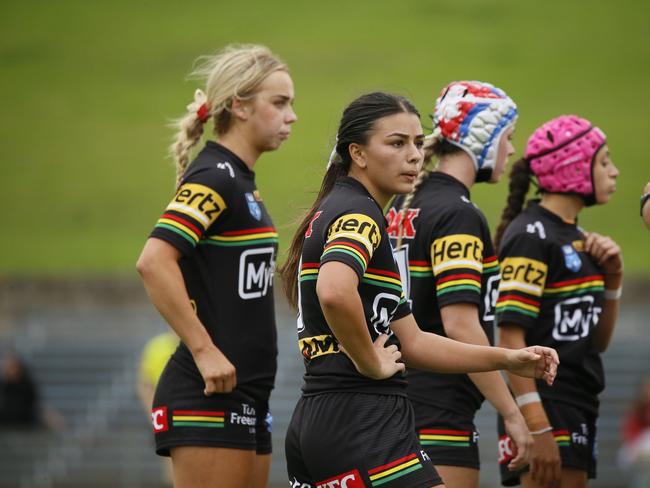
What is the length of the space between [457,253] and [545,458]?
1.15 metres

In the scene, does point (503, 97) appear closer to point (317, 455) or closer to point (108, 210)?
point (317, 455)

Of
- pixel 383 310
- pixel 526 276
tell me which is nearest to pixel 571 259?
pixel 526 276

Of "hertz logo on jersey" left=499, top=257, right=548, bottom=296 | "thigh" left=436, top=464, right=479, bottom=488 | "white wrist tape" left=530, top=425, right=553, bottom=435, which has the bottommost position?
"thigh" left=436, top=464, right=479, bottom=488

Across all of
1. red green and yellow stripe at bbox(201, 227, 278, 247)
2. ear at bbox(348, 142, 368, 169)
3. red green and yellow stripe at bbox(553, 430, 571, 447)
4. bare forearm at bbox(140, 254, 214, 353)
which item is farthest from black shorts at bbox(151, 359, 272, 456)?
red green and yellow stripe at bbox(553, 430, 571, 447)

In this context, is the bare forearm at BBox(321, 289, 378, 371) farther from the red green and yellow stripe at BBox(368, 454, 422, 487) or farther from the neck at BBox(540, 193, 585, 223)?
the neck at BBox(540, 193, 585, 223)

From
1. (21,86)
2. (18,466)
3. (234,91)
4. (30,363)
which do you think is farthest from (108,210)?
(234,91)

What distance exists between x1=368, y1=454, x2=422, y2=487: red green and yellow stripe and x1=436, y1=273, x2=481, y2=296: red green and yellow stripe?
3.80 ft

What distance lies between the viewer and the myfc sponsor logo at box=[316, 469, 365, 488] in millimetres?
4195

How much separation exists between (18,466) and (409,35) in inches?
597

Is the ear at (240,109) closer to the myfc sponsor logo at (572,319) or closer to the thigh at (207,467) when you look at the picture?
the thigh at (207,467)

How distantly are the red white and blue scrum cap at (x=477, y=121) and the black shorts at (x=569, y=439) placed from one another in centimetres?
127

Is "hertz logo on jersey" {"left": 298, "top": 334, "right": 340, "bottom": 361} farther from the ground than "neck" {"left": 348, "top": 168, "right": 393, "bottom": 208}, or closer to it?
closer to it

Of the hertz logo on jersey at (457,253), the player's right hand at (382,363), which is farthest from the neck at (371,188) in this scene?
the hertz logo on jersey at (457,253)

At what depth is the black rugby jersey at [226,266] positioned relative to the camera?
205 inches
